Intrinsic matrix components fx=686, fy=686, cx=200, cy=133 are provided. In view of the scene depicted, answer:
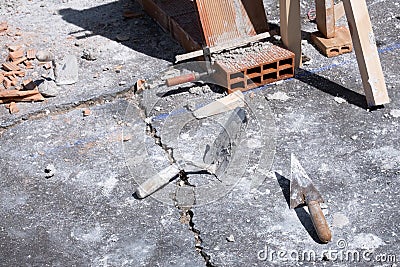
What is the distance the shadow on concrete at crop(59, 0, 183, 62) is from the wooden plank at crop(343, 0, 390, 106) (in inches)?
69.0

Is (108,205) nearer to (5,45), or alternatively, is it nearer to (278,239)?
(278,239)

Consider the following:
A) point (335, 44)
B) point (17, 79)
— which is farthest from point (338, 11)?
point (17, 79)

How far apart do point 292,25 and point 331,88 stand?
0.64 metres

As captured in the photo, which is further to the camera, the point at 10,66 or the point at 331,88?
the point at 10,66

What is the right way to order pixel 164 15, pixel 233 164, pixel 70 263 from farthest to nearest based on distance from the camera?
pixel 164 15, pixel 233 164, pixel 70 263

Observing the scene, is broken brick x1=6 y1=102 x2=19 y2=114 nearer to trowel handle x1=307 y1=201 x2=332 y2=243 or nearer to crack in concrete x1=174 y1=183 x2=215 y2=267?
crack in concrete x1=174 y1=183 x2=215 y2=267

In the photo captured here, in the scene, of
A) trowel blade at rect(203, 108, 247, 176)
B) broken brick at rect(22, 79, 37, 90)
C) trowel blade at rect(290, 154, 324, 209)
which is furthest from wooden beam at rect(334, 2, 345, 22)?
broken brick at rect(22, 79, 37, 90)

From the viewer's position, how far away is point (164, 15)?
21.8ft

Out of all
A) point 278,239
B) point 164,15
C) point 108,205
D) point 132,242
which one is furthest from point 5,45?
point 278,239

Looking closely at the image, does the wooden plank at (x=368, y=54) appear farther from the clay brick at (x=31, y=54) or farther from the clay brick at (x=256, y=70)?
the clay brick at (x=31, y=54)

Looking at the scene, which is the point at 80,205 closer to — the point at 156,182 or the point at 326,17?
the point at 156,182

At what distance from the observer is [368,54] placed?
534 centimetres

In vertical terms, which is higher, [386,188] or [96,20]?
[96,20]

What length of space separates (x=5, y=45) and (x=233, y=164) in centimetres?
311
